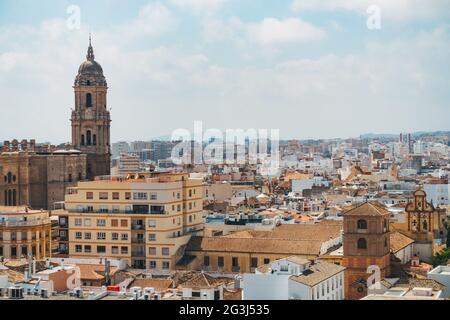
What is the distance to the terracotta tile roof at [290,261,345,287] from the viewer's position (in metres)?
7.08

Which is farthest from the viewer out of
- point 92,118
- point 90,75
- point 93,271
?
point 92,118

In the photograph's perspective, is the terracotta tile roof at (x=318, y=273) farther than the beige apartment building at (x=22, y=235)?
No

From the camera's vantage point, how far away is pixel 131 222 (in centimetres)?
1003

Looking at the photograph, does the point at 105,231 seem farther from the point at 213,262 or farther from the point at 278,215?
the point at 278,215

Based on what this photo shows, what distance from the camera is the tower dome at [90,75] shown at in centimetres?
1554

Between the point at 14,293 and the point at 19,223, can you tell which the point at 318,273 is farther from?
the point at 19,223

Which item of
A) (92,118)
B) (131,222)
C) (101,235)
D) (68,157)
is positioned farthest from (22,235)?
(92,118)

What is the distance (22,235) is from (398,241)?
4.43 m

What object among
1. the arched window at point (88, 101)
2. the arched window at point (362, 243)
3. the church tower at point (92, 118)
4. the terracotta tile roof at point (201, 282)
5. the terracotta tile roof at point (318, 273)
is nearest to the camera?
the terracotta tile roof at point (318, 273)

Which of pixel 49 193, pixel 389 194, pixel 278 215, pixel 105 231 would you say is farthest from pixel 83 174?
pixel 389 194

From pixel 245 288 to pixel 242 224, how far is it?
552 cm

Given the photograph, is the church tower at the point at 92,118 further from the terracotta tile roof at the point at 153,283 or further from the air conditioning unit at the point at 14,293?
the air conditioning unit at the point at 14,293

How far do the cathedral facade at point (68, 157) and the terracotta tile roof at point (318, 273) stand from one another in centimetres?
642

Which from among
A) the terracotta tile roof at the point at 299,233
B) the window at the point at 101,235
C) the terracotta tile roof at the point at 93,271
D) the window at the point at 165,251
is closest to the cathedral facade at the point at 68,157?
the window at the point at 101,235
